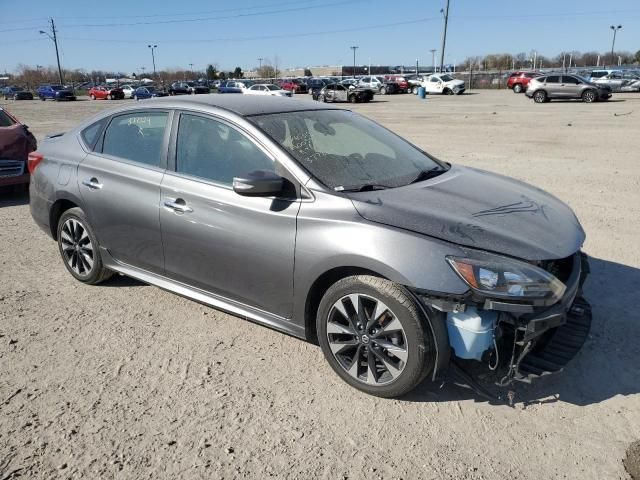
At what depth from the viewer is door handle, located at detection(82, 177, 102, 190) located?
4250mm

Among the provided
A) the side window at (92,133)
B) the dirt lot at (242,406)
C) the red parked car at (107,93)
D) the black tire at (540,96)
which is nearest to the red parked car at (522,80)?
the black tire at (540,96)

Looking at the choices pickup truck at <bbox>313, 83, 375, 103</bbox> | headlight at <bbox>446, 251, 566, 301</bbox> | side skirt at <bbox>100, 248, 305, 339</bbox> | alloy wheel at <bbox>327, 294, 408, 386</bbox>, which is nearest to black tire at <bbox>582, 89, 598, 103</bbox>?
pickup truck at <bbox>313, 83, 375, 103</bbox>

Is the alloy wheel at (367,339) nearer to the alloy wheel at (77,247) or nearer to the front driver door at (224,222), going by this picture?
the front driver door at (224,222)

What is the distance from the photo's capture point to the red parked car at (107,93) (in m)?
54.5

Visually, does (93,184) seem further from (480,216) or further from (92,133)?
(480,216)

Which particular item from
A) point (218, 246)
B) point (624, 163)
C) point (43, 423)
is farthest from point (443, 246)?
point (624, 163)

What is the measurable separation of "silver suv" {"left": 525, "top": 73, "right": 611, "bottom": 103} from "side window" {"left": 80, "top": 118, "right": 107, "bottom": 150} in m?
30.3

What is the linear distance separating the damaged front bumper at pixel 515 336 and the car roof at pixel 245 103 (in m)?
1.84

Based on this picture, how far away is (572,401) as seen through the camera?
118 inches

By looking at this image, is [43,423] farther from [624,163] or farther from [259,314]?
[624,163]

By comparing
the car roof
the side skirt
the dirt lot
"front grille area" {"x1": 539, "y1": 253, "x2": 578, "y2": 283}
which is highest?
the car roof

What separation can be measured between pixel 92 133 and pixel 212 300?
2.05m

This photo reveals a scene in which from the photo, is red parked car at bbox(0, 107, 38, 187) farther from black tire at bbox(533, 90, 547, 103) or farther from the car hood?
black tire at bbox(533, 90, 547, 103)

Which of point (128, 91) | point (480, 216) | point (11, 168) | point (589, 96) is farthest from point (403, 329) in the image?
point (128, 91)
